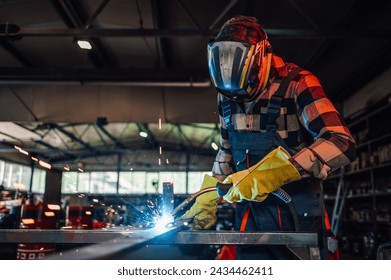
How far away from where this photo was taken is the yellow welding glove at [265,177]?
90cm

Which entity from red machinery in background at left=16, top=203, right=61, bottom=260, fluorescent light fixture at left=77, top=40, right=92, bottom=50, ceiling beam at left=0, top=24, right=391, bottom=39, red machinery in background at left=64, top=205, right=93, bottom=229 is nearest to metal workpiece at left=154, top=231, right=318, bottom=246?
red machinery in background at left=16, top=203, right=61, bottom=260

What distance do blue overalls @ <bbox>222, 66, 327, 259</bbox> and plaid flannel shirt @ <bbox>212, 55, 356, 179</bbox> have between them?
32 mm

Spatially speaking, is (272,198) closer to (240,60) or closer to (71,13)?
(240,60)

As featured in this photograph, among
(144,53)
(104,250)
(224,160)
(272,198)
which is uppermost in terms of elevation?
(144,53)

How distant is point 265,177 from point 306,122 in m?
0.25

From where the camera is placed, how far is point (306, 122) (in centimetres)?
106

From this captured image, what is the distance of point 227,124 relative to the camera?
1.22 m

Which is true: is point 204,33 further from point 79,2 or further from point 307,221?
point 307,221

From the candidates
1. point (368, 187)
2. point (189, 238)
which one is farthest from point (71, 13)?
point (368, 187)

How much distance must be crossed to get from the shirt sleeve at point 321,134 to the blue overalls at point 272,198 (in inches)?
3.0

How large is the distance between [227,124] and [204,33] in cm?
182

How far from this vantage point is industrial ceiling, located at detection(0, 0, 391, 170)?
289cm

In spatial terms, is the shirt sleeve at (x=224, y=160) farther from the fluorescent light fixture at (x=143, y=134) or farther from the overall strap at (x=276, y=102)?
the fluorescent light fixture at (x=143, y=134)
